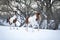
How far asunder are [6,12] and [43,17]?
0.55 m

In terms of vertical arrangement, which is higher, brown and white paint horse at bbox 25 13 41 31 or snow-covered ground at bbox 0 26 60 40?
brown and white paint horse at bbox 25 13 41 31

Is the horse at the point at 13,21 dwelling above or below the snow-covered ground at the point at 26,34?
above

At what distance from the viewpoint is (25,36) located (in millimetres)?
1956

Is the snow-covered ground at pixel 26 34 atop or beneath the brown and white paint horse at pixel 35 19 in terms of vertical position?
beneath

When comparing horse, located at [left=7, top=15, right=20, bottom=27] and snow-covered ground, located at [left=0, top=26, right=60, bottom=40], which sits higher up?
horse, located at [left=7, top=15, right=20, bottom=27]

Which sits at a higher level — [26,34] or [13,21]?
[13,21]

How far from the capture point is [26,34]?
1958 millimetres

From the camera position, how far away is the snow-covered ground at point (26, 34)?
189 cm

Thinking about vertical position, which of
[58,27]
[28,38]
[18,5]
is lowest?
[28,38]

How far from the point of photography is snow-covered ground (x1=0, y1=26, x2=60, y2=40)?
6.19 feet

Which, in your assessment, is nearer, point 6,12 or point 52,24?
point 52,24

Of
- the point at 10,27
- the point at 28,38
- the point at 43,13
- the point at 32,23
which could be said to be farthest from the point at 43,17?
the point at 10,27

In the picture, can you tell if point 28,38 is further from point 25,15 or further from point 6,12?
point 6,12

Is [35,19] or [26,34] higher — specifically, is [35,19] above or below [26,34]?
above
